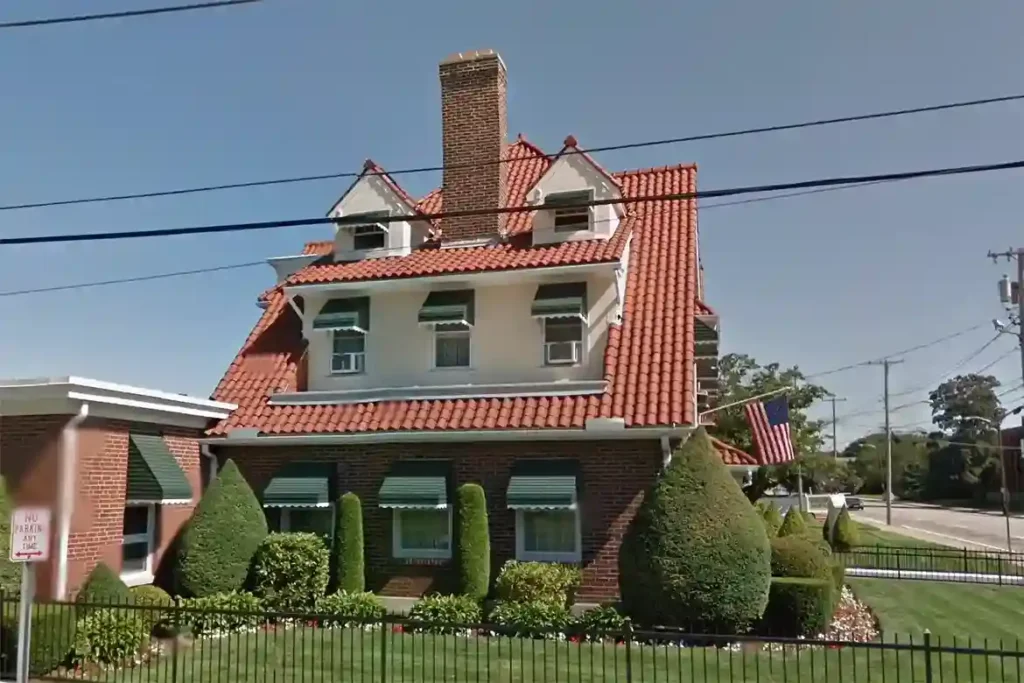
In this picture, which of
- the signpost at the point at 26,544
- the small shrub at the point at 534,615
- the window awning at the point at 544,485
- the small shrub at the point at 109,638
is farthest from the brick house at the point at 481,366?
the signpost at the point at 26,544

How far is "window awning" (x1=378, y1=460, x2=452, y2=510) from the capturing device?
1560 centimetres

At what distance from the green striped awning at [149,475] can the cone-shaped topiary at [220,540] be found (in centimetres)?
64

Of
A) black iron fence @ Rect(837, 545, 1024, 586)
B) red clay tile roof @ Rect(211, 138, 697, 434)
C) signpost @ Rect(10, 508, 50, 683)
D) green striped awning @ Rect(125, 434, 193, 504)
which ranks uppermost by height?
red clay tile roof @ Rect(211, 138, 697, 434)

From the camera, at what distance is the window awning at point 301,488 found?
16.2 meters

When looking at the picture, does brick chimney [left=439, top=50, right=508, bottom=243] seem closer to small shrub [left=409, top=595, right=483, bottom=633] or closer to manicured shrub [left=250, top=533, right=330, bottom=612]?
manicured shrub [left=250, top=533, right=330, bottom=612]

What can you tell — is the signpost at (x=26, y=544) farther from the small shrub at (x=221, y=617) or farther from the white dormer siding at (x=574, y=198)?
the white dormer siding at (x=574, y=198)

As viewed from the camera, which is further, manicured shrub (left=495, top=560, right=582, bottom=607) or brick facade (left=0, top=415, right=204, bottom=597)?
manicured shrub (left=495, top=560, right=582, bottom=607)

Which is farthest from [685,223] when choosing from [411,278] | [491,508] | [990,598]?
[990,598]

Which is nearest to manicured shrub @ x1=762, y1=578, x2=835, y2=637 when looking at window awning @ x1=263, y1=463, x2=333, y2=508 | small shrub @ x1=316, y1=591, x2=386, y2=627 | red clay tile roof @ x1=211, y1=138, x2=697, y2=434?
red clay tile roof @ x1=211, y1=138, x2=697, y2=434

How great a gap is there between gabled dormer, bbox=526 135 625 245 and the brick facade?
908 cm

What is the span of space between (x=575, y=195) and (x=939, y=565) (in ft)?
60.5

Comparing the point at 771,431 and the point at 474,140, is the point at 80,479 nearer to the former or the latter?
the point at 474,140

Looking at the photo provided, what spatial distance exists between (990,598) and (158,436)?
728 inches

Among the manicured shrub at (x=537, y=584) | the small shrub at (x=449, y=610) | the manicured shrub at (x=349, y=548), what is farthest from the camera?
the manicured shrub at (x=349, y=548)
